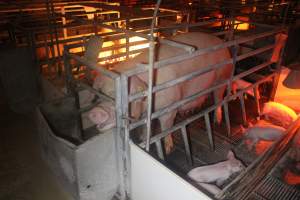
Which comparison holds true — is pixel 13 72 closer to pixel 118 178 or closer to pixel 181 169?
pixel 118 178

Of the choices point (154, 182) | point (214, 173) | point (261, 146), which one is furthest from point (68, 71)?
point (261, 146)

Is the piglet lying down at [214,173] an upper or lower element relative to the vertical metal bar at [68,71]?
lower

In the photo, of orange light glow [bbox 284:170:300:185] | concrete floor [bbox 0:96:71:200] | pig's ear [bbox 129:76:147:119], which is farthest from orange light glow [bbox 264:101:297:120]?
concrete floor [bbox 0:96:71:200]

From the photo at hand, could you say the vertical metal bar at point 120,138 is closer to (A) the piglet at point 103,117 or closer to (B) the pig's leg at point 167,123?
(A) the piglet at point 103,117

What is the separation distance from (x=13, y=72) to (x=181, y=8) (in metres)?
3.65

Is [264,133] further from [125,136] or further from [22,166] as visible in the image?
[22,166]

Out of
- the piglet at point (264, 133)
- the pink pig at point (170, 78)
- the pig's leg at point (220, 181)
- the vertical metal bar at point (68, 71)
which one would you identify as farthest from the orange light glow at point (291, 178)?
the vertical metal bar at point (68, 71)

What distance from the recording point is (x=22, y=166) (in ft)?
12.4

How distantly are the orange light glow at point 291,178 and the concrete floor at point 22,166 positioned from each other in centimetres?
276

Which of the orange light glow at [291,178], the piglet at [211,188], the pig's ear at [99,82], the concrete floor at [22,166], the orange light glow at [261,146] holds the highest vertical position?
the pig's ear at [99,82]

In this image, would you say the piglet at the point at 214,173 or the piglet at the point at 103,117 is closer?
the piglet at the point at 103,117

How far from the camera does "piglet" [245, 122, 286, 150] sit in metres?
3.88

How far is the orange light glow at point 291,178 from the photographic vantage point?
342cm

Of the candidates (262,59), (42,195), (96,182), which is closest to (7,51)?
(42,195)
